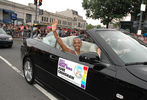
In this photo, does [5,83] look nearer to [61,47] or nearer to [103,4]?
[61,47]

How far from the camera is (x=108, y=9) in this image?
25438mm

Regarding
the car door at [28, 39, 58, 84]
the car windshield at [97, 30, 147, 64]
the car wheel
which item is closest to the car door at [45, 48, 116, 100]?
the car door at [28, 39, 58, 84]

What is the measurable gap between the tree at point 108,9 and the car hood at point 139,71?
24.0 metres

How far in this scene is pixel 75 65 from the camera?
224 centimetres

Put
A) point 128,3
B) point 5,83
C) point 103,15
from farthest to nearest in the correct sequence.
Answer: point 103,15 → point 128,3 → point 5,83

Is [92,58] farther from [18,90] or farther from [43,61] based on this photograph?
[18,90]

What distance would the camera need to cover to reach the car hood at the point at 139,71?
153cm

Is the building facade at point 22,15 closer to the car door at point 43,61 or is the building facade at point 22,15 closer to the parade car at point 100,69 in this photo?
the car door at point 43,61

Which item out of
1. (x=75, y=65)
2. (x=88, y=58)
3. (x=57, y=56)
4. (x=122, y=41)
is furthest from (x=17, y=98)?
(x=122, y=41)

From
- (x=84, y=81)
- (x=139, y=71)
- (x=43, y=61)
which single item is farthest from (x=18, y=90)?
(x=139, y=71)

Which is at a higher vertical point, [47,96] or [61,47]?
[61,47]

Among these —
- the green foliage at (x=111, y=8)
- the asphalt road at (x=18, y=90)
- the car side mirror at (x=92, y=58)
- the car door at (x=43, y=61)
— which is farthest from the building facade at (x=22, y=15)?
the car side mirror at (x=92, y=58)

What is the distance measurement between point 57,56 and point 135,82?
1.50 meters

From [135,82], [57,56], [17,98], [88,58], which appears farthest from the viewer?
[17,98]
